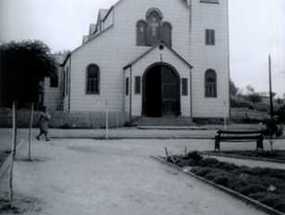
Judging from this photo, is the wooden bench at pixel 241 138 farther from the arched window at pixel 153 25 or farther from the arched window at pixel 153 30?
the arched window at pixel 153 25

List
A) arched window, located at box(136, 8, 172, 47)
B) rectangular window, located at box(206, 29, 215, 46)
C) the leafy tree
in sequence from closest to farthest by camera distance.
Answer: the leafy tree, arched window, located at box(136, 8, 172, 47), rectangular window, located at box(206, 29, 215, 46)

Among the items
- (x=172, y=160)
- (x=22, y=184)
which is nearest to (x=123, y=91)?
(x=172, y=160)

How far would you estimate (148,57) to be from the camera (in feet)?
137

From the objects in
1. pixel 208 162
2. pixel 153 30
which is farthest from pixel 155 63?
pixel 208 162

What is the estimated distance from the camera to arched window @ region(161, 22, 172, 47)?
4462 centimetres

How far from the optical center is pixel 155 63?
137 feet

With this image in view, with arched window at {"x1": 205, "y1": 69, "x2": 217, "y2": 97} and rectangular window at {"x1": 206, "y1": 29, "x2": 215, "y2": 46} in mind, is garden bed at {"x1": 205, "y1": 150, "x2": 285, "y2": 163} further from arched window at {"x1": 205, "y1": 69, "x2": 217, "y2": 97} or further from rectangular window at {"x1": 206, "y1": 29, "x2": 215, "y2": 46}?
rectangular window at {"x1": 206, "y1": 29, "x2": 215, "y2": 46}

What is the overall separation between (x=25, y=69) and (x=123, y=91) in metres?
32.9

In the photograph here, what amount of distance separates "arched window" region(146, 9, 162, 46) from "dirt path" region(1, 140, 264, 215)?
26713 millimetres

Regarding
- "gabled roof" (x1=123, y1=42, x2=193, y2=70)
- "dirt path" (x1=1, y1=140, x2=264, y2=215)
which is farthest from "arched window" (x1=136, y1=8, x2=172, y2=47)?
"dirt path" (x1=1, y1=140, x2=264, y2=215)

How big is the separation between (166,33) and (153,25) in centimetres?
144

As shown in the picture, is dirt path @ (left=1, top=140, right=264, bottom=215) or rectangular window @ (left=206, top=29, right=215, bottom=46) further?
rectangular window @ (left=206, top=29, right=215, bottom=46)

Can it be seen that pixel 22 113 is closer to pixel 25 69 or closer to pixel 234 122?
pixel 234 122

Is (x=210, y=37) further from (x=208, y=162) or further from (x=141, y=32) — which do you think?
(x=208, y=162)
